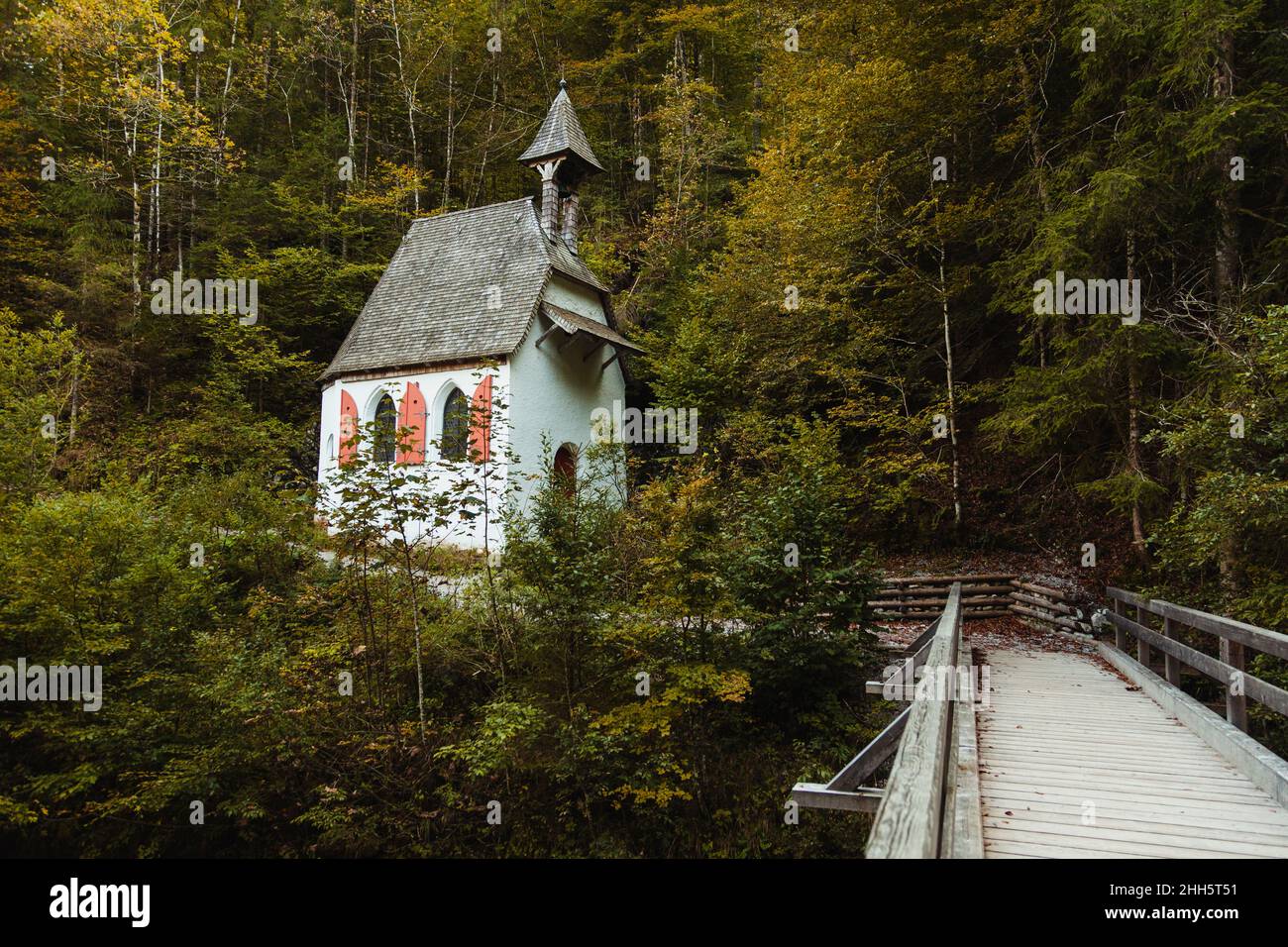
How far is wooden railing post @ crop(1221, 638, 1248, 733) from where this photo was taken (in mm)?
4375

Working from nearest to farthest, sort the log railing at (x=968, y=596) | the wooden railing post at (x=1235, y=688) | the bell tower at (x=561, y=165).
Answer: the wooden railing post at (x=1235, y=688)
the log railing at (x=968, y=596)
the bell tower at (x=561, y=165)

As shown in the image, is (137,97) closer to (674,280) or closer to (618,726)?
(674,280)

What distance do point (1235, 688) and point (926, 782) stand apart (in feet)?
11.9

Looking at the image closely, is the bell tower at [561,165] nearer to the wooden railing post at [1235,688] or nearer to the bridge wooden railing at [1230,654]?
the bridge wooden railing at [1230,654]

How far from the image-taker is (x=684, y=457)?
14.3 meters

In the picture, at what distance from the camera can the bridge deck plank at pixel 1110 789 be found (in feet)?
10.00

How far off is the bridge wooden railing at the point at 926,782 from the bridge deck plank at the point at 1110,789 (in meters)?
0.17

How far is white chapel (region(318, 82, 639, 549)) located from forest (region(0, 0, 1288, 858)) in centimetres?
193

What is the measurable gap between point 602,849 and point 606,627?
228 cm

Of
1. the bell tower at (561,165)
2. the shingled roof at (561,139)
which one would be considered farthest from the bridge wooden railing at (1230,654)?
the shingled roof at (561,139)

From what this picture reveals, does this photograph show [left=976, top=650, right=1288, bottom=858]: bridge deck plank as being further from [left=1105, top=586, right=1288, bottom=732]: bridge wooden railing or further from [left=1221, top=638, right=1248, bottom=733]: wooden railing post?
[left=1105, top=586, right=1288, bottom=732]: bridge wooden railing

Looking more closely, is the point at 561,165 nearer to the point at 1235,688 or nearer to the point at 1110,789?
the point at 1235,688

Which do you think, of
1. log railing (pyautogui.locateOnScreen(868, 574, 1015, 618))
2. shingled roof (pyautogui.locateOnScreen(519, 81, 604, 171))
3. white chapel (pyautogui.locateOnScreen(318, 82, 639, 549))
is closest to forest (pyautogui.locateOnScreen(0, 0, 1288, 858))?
log railing (pyautogui.locateOnScreen(868, 574, 1015, 618))

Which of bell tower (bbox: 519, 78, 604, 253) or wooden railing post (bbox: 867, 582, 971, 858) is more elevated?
bell tower (bbox: 519, 78, 604, 253)
